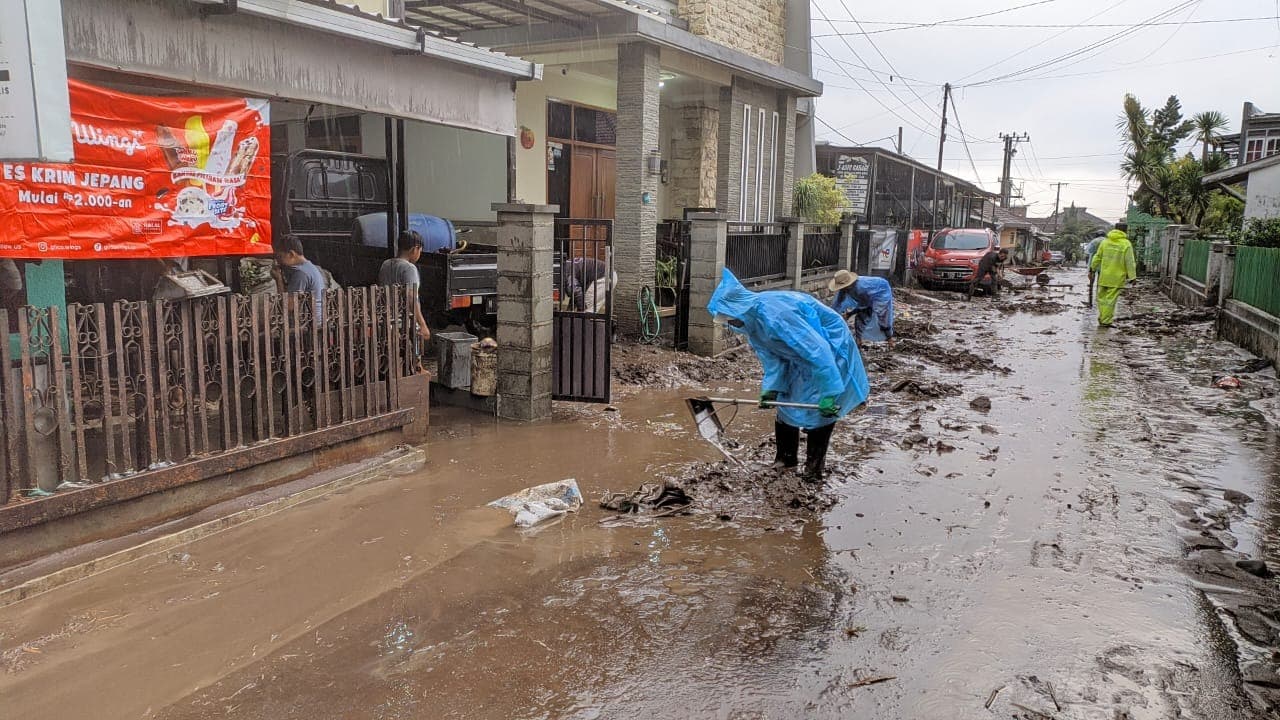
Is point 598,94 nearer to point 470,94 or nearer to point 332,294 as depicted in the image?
point 470,94

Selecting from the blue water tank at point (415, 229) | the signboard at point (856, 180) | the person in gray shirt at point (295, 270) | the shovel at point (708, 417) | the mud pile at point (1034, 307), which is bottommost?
the mud pile at point (1034, 307)

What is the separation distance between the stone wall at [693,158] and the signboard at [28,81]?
13510mm

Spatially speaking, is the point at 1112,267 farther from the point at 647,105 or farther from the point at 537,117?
the point at 537,117

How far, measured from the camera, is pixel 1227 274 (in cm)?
1588

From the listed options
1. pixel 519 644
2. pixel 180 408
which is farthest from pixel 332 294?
pixel 519 644

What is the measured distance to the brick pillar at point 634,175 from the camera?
12789mm

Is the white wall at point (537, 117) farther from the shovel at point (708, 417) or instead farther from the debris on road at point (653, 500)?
the debris on road at point (653, 500)

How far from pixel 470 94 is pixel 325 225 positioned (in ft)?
7.96

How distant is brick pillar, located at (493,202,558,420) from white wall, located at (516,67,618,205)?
5.82m

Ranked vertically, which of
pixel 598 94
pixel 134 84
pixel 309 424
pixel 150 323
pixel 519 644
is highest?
pixel 598 94

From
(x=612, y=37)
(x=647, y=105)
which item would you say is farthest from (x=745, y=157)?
(x=612, y=37)

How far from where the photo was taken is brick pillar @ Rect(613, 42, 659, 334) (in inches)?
504

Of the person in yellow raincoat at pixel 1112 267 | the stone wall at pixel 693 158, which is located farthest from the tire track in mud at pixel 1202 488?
the stone wall at pixel 693 158

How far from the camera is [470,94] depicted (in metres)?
8.80
